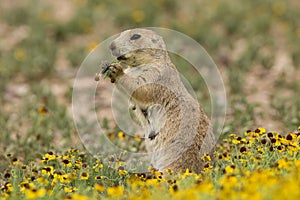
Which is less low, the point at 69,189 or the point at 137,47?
the point at 137,47

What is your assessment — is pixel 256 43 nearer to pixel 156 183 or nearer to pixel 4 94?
pixel 4 94

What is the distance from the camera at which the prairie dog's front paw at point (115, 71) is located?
5758 millimetres

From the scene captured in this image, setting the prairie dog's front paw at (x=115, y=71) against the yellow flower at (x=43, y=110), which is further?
the yellow flower at (x=43, y=110)

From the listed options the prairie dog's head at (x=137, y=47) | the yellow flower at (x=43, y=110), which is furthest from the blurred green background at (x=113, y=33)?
the prairie dog's head at (x=137, y=47)

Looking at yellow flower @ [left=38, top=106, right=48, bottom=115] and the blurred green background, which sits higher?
the blurred green background

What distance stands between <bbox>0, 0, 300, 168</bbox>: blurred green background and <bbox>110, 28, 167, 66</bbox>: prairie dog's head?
5.20ft

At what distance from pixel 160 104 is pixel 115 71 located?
0.52 metres

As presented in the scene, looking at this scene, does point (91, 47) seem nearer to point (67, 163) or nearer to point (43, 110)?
point (43, 110)

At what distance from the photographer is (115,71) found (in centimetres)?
579

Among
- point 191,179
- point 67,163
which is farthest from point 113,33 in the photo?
point 191,179

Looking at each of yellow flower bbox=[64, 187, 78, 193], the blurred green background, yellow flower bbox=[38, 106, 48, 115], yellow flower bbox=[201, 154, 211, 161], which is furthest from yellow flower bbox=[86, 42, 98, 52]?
yellow flower bbox=[64, 187, 78, 193]

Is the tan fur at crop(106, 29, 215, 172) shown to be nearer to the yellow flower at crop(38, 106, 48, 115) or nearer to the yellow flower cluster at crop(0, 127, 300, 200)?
the yellow flower cluster at crop(0, 127, 300, 200)

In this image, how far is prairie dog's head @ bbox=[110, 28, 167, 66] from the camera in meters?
5.84

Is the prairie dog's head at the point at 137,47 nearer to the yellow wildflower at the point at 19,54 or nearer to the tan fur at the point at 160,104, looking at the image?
the tan fur at the point at 160,104
